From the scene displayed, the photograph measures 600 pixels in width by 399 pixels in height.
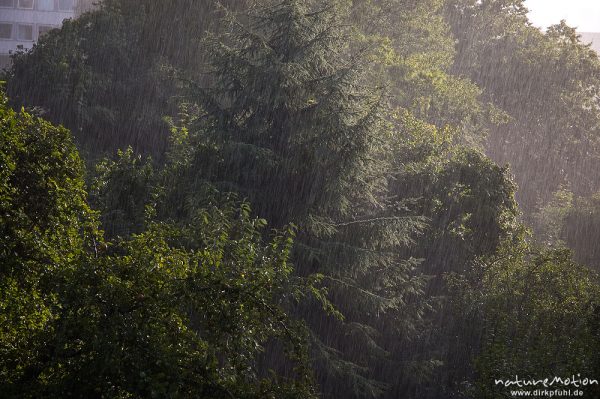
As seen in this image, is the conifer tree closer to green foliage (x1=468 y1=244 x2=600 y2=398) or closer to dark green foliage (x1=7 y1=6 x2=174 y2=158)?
green foliage (x1=468 y1=244 x2=600 y2=398)

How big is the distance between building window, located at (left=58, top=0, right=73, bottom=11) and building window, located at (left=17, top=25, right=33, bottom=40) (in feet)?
9.67

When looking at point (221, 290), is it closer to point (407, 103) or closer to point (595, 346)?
point (595, 346)

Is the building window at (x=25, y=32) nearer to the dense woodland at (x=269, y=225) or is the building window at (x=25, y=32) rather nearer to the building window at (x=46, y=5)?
the building window at (x=46, y=5)

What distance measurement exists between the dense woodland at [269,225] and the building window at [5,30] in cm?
3846

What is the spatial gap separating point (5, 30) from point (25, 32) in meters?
1.56

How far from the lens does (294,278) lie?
1330cm

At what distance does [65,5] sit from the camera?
61781mm

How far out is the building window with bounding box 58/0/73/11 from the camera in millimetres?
61566

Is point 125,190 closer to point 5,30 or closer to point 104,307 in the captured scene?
point 104,307

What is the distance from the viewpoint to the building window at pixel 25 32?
6059cm

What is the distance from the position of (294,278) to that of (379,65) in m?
18.5

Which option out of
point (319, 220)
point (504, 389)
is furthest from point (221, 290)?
point (319, 220)

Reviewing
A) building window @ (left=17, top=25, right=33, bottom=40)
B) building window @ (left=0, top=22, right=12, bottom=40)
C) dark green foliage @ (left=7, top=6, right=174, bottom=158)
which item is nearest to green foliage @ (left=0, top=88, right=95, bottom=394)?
dark green foliage @ (left=7, top=6, right=174, bottom=158)

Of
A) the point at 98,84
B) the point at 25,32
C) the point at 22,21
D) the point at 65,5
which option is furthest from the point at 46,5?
the point at 98,84
